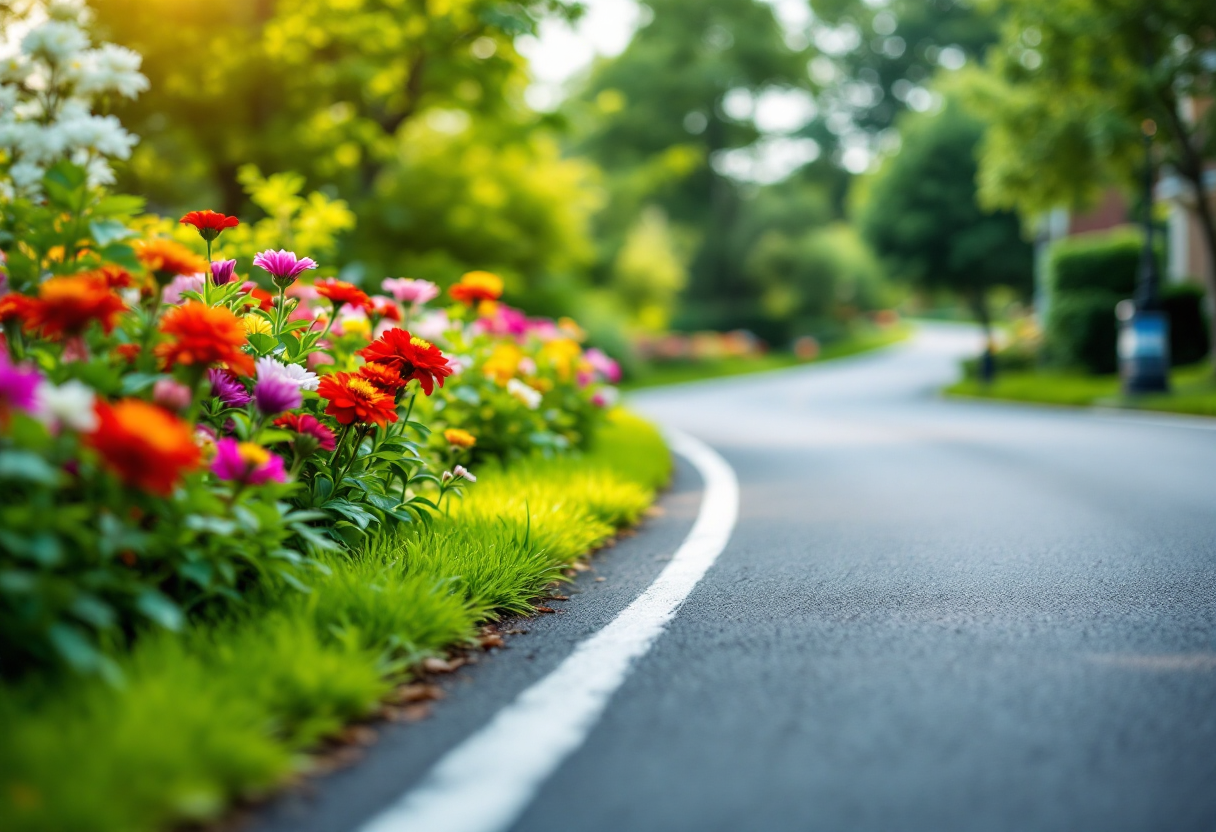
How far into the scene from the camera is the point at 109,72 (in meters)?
4.10

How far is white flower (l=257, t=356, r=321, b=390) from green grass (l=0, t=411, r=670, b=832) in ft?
2.10

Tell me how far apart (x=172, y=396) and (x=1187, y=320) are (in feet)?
74.8

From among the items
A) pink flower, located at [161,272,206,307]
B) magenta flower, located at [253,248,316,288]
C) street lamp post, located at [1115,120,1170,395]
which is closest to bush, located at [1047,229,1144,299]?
street lamp post, located at [1115,120,1170,395]

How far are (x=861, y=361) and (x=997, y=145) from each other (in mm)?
17224

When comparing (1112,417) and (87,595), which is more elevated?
(87,595)

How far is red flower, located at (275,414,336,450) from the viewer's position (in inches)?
139

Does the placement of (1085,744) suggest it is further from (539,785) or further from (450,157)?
(450,157)

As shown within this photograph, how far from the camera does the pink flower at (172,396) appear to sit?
2766 mm

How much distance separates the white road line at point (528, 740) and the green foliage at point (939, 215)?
2685 centimetres

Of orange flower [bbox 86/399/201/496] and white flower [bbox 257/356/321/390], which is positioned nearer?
orange flower [bbox 86/399/201/496]

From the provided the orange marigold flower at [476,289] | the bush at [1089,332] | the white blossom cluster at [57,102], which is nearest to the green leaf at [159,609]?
the white blossom cluster at [57,102]

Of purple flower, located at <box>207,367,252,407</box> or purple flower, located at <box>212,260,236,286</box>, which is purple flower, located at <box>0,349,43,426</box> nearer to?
purple flower, located at <box>207,367,252,407</box>

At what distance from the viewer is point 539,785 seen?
7.72ft

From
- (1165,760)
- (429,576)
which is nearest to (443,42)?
(429,576)
